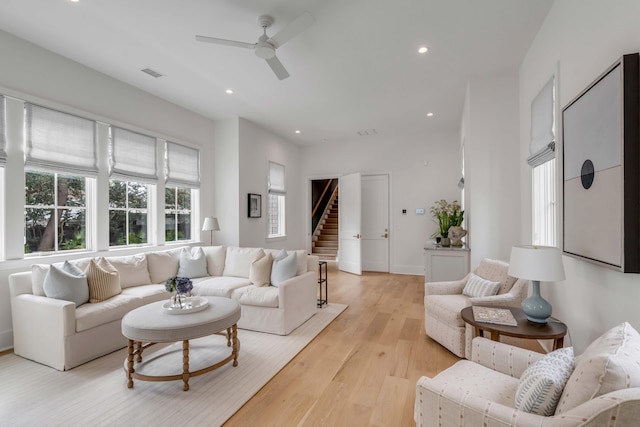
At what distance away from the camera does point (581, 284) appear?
211 centimetres

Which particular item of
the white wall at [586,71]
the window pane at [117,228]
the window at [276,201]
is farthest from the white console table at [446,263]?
the window pane at [117,228]

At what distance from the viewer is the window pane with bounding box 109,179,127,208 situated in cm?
411

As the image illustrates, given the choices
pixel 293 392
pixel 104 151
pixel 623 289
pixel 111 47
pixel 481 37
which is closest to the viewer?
pixel 623 289

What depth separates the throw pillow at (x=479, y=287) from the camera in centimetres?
287

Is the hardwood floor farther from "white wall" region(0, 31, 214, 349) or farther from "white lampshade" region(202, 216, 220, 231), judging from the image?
"white wall" region(0, 31, 214, 349)

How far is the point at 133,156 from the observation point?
4332 millimetres

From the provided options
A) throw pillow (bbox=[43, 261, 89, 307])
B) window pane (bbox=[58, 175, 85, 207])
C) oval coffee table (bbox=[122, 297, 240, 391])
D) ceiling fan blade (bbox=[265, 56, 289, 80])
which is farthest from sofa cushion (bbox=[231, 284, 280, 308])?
ceiling fan blade (bbox=[265, 56, 289, 80])

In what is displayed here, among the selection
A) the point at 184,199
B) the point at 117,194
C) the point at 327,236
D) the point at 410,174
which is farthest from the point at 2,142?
the point at 327,236

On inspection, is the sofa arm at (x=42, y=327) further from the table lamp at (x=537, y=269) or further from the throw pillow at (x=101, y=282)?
the table lamp at (x=537, y=269)

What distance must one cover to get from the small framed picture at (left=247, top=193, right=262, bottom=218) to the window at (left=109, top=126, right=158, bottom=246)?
5.65ft

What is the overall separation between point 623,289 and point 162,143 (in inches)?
214

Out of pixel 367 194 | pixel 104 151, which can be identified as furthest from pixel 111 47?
pixel 367 194

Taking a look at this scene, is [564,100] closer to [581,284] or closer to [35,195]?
[581,284]

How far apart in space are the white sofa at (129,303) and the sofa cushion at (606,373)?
8.61ft
